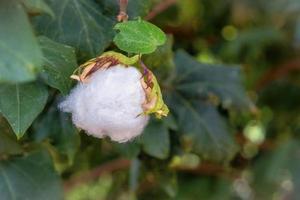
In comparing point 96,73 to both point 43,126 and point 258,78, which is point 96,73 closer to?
point 43,126

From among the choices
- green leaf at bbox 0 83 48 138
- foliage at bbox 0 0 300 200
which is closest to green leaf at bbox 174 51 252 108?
foliage at bbox 0 0 300 200

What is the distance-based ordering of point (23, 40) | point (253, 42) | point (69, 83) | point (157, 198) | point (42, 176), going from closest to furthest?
point (23, 40) → point (69, 83) → point (42, 176) → point (157, 198) → point (253, 42)

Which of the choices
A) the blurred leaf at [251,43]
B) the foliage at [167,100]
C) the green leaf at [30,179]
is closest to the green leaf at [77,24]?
the foliage at [167,100]

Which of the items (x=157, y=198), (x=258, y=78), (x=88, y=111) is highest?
(x=88, y=111)

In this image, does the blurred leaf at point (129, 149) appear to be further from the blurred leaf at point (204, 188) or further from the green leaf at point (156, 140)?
the blurred leaf at point (204, 188)

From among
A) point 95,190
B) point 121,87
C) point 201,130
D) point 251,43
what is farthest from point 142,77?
point 95,190

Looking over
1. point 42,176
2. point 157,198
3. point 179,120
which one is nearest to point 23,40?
point 42,176

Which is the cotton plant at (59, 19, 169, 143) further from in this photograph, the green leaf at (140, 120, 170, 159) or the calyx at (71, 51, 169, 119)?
the green leaf at (140, 120, 170, 159)
